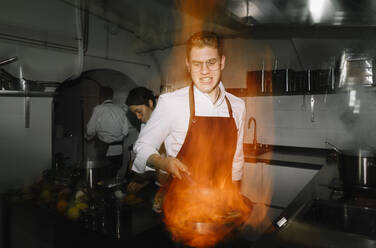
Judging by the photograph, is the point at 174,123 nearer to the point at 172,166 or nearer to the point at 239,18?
the point at 172,166

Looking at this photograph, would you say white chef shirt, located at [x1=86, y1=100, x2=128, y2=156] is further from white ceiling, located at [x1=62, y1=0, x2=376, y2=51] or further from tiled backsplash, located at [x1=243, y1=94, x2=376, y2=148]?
tiled backsplash, located at [x1=243, y1=94, x2=376, y2=148]

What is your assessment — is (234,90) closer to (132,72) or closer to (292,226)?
(132,72)

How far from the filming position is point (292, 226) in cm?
92

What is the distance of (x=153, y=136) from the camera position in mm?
1442

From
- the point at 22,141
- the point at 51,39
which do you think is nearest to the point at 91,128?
the point at 22,141

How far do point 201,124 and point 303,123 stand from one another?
1.70m

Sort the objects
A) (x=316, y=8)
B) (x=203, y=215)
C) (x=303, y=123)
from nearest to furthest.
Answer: (x=203, y=215) < (x=316, y=8) < (x=303, y=123)

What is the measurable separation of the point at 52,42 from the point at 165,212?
2153mm

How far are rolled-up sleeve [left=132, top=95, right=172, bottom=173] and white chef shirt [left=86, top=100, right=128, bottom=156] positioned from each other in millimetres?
1923

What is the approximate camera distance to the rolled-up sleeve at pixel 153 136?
1.33m

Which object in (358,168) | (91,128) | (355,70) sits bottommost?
(358,168)

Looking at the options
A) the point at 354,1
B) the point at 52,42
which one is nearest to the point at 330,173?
the point at 354,1

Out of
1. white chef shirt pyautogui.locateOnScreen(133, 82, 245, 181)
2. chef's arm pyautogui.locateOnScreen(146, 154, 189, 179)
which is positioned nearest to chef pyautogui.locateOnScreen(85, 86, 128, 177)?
white chef shirt pyautogui.locateOnScreen(133, 82, 245, 181)

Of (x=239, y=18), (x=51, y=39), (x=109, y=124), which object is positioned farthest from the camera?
(x=109, y=124)
